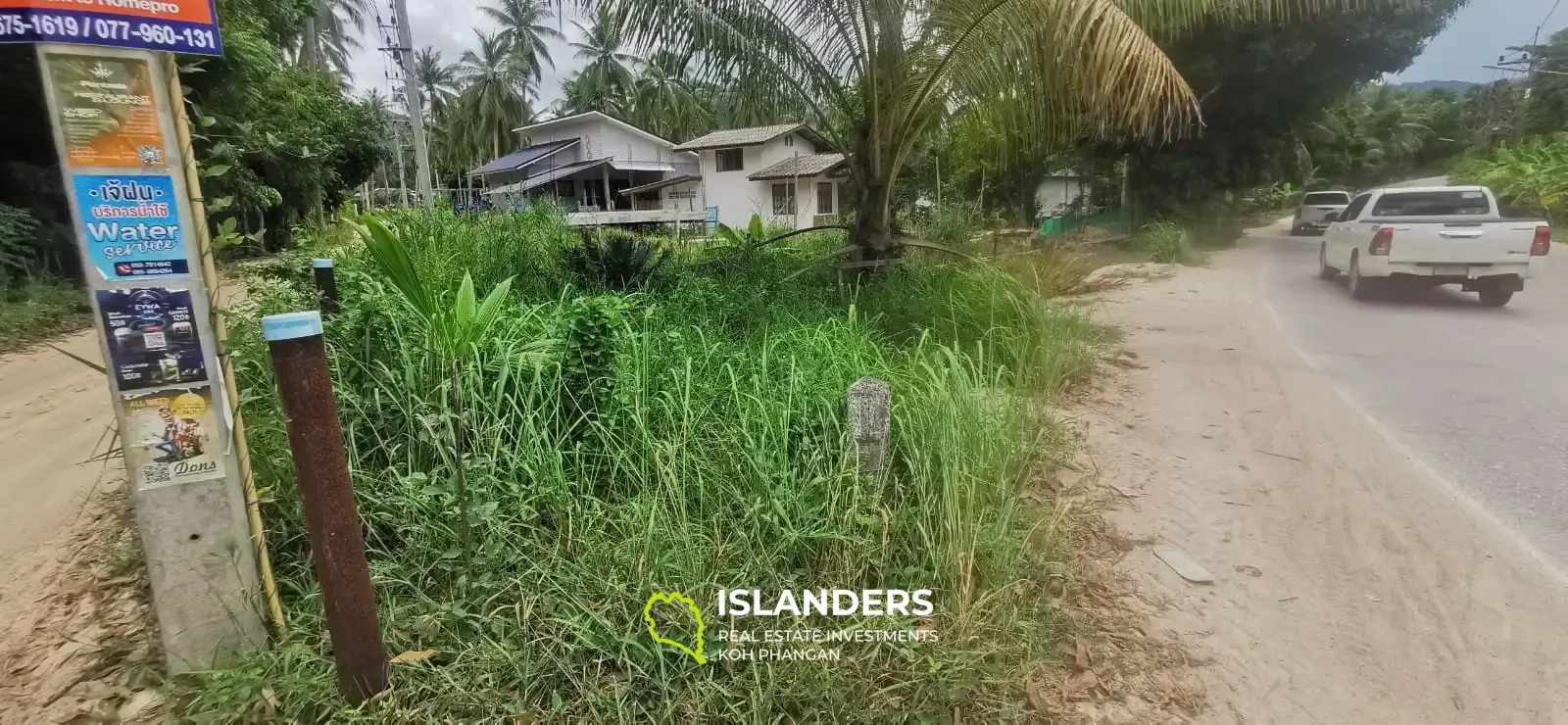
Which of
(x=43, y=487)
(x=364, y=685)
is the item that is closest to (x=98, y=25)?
(x=364, y=685)

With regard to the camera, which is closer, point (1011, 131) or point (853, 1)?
point (853, 1)

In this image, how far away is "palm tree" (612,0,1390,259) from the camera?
4.64m

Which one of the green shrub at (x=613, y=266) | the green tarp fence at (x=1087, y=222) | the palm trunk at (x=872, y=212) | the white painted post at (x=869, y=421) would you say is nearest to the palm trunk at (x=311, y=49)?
the green tarp fence at (x=1087, y=222)

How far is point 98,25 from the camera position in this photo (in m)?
1.78

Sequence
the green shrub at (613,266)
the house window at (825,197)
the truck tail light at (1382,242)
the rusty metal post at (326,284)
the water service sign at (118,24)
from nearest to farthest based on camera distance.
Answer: the water service sign at (118,24), the rusty metal post at (326,284), the green shrub at (613,266), the truck tail light at (1382,242), the house window at (825,197)

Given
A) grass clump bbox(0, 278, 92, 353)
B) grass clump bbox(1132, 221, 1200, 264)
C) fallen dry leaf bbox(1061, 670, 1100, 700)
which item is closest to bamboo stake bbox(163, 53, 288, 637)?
fallen dry leaf bbox(1061, 670, 1100, 700)

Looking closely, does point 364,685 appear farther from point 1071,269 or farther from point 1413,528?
point 1071,269

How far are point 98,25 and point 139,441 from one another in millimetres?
1086

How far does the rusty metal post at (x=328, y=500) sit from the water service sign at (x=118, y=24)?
79cm

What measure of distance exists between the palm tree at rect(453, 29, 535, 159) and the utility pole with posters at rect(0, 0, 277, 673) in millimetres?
39760

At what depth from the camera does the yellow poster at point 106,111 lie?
1805mm

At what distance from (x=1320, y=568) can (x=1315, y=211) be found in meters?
13.3

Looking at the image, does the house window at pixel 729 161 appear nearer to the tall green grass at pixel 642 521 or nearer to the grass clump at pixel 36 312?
the grass clump at pixel 36 312

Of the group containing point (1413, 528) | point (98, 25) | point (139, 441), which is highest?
point (98, 25)
